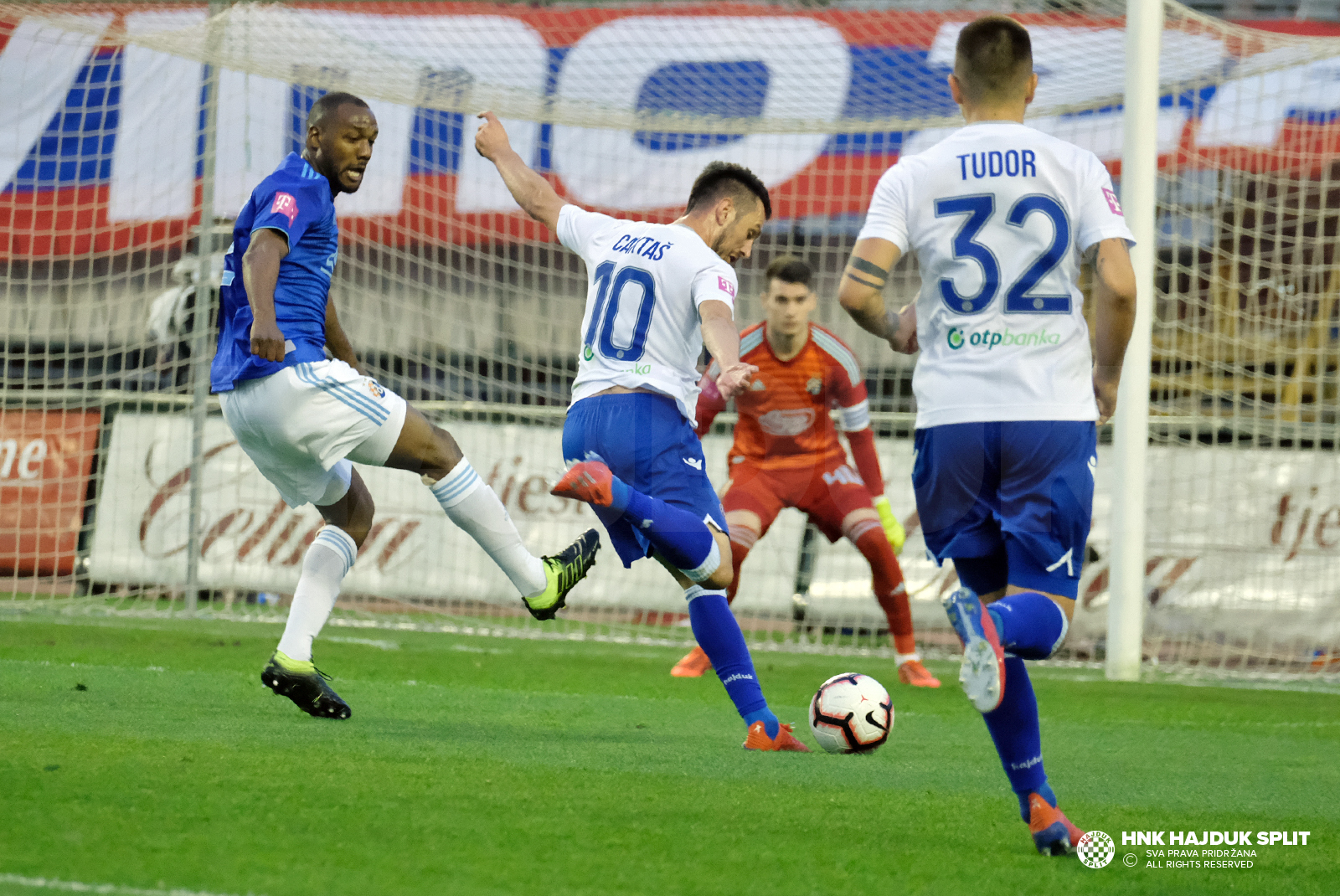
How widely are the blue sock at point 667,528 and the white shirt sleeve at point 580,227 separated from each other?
93cm

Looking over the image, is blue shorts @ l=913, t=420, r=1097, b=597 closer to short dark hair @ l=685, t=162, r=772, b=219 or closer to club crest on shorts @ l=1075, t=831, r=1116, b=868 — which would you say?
club crest on shorts @ l=1075, t=831, r=1116, b=868

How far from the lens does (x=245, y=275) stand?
4844 millimetres

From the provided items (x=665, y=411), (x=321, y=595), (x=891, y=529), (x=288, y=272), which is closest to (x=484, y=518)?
(x=321, y=595)

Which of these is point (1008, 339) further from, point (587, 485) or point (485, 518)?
point (485, 518)

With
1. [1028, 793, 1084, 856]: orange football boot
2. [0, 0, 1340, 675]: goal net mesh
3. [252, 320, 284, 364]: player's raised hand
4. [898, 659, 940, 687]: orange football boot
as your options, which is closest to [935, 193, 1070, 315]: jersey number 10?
[1028, 793, 1084, 856]: orange football boot

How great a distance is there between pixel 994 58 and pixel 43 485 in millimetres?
8781

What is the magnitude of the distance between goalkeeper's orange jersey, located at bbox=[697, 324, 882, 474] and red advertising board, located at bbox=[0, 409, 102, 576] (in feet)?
17.6

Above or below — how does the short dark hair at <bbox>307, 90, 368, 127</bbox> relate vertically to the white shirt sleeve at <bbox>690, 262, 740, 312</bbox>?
above

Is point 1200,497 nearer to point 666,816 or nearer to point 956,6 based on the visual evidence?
point 956,6

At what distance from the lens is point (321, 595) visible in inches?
205

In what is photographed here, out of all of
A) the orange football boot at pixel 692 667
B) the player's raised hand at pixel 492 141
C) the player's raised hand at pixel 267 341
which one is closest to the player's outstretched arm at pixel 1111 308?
the player's raised hand at pixel 492 141

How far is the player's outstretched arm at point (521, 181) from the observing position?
5230 millimetres

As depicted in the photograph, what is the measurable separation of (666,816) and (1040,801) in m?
0.94

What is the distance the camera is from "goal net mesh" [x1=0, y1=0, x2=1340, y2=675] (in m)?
9.45
